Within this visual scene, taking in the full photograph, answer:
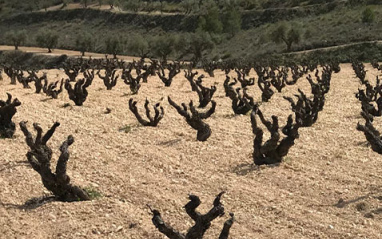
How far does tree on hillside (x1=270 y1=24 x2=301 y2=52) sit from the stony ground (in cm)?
7083

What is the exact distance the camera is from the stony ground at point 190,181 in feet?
37.8

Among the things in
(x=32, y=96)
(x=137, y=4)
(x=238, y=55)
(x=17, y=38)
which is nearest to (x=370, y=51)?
(x=238, y=55)

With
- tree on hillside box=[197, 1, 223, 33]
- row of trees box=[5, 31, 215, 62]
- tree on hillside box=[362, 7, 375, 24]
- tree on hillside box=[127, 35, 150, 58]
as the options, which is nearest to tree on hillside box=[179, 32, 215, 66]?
row of trees box=[5, 31, 215, 62]

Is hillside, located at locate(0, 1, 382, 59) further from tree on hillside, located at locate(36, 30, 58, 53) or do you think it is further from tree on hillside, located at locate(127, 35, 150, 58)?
tree on hillside, located at locate(36, 30, 58, 53)

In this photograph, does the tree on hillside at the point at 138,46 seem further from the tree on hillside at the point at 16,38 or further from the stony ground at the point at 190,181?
the stony ground at the point at 190,181

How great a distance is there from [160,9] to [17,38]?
52804mm

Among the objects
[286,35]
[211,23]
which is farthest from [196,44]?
[211,23]

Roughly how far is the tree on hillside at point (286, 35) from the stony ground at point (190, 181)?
70.8 metres

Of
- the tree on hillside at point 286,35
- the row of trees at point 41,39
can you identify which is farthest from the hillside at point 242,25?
the row of trees at point 41,39

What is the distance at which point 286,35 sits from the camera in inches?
3713

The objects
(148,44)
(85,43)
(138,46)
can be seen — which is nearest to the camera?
(138,46)

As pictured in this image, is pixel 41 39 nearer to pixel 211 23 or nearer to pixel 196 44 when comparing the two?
pixel 196 44

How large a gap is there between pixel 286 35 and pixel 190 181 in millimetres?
83965

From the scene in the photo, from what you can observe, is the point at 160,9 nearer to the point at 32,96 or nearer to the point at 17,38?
the point at 17,38
